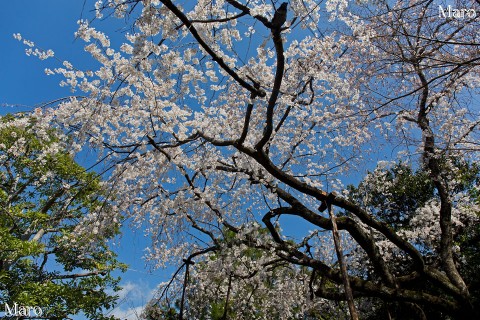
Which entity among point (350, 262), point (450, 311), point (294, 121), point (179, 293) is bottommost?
point (450, 311)

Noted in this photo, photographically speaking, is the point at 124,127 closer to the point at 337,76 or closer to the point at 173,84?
the point at 173,84

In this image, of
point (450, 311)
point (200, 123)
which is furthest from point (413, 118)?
point (200, 123)

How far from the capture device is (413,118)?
263 inches

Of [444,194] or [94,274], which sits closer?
[444,194]

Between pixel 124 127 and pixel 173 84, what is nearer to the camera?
pixel 173 84

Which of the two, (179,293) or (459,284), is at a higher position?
(179,293)

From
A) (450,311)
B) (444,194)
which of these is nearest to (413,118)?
(444,194)

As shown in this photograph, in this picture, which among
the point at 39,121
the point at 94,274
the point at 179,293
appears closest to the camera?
the point at 39,121

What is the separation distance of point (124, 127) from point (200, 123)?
1084 mm

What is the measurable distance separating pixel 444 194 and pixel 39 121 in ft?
20.5

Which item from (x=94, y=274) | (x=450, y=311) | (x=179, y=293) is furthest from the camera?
(x=94, y=274)

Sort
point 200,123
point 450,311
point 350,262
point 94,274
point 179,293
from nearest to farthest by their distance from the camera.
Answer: point 200,123 → point 450,311 → point 179,293 → point 350,262 → point 94,274

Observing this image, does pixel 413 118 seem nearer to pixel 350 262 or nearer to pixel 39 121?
pixel 350 262

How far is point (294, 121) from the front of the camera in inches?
259
